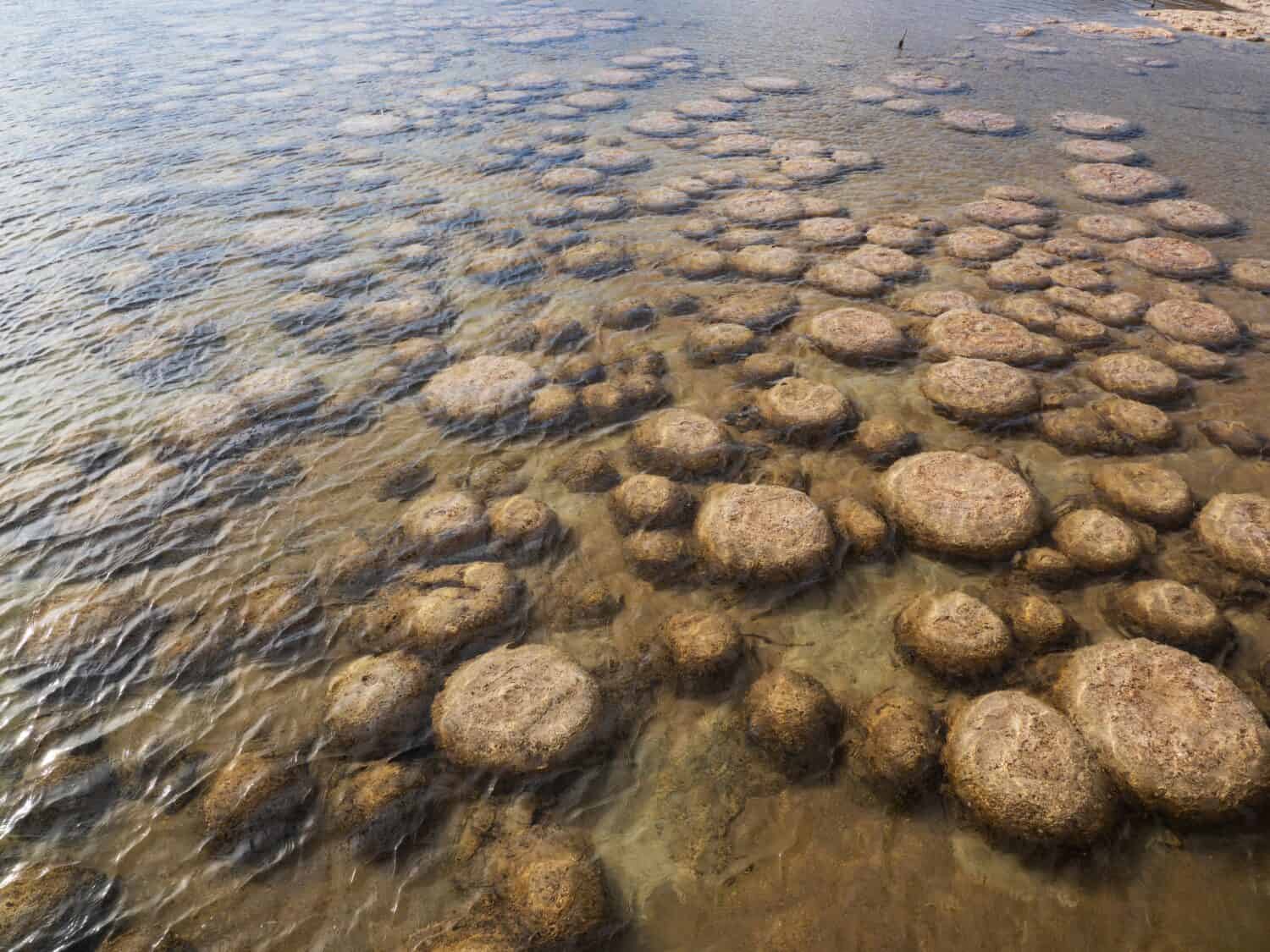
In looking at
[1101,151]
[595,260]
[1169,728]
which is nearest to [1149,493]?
[1169,728]

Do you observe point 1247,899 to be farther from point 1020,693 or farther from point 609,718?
point 609,718

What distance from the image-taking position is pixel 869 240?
10.3 metres

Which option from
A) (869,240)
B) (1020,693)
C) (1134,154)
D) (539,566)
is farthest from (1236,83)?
(539,566)

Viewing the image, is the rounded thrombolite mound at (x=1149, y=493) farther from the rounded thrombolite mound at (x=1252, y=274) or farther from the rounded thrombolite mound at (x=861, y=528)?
the rounded thrombolite mound at (x=1252, y=274)

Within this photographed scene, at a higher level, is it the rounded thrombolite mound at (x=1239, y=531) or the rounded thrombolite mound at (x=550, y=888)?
the rounded thrombolite mound at (x=1239, y=531)

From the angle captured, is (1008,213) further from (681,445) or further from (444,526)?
(444,526)

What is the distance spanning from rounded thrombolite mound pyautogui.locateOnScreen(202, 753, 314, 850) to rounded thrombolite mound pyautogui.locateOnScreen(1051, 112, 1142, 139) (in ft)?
58.5

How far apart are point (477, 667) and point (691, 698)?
5.14 feet

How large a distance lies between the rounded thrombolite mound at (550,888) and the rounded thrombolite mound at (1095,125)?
17.0 metres

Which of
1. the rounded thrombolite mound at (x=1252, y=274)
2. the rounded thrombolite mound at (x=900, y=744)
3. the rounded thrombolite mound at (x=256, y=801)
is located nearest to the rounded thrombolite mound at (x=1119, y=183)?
the rounded thrombolite mound at (x=1252, y=274)

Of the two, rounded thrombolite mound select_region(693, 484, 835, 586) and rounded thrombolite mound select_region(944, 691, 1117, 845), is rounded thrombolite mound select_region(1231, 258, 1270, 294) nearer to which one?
rounded thrombolite mound select_region(693, 484, 835, 586)

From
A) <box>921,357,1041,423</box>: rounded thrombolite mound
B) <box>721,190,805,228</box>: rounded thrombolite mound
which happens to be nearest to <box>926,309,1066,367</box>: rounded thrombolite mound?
<box>921,357,1041,423</box>: rounded thrombolite mound

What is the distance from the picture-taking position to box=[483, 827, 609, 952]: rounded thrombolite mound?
3.58 m

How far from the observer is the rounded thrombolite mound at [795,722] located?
14.1 ft
